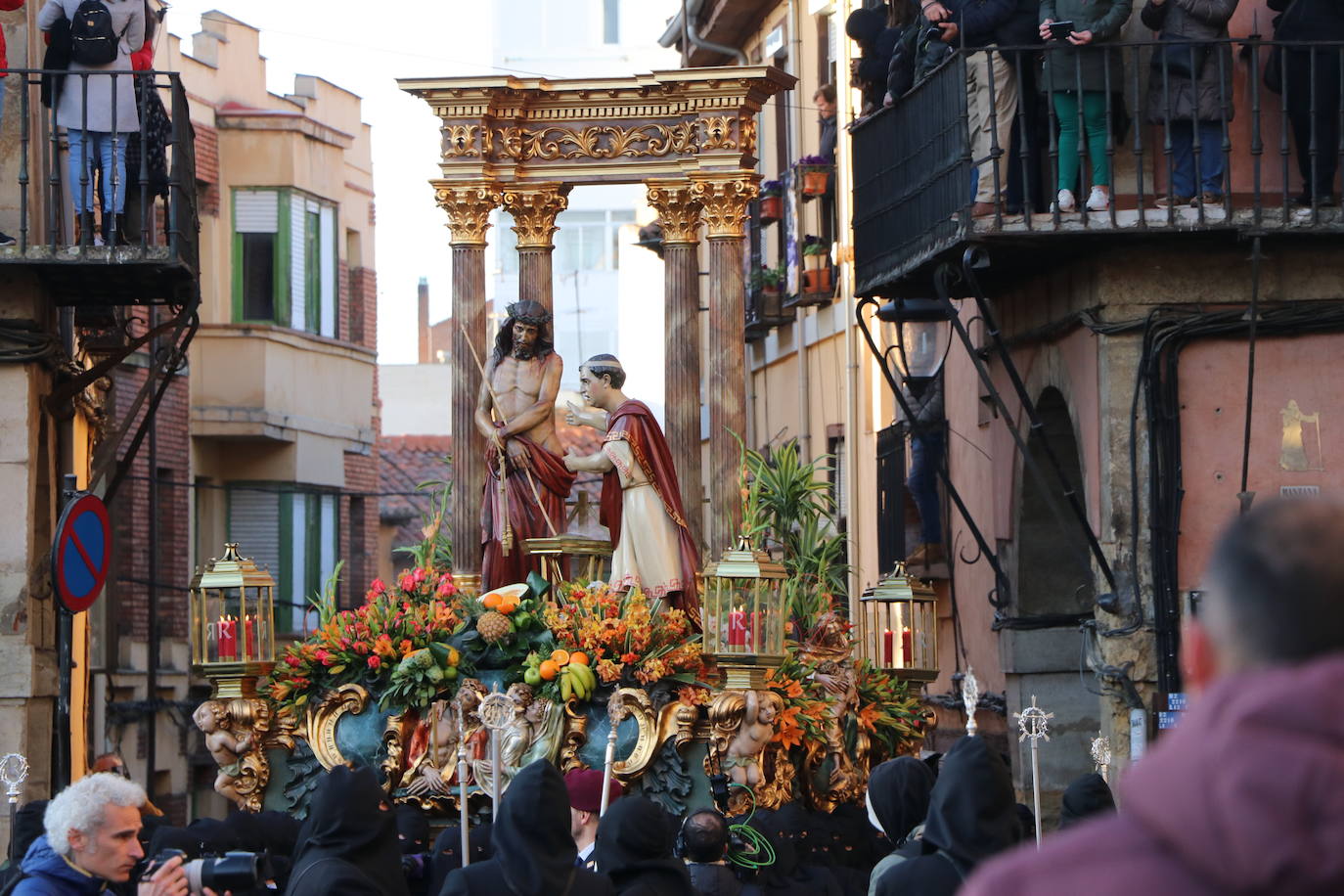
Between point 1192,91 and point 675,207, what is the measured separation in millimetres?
5071

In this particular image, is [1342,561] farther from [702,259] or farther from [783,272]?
[702,259]

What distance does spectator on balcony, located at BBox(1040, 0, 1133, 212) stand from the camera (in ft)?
44.5

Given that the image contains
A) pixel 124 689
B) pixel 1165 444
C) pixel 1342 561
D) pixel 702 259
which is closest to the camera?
pixel 1342 561

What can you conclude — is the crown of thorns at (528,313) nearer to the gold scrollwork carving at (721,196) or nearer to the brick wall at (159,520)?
the gold scrollwork carving at (721,196)

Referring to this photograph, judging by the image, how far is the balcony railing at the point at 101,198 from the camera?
14.8m

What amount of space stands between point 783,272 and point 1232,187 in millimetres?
11147

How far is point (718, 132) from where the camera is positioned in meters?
17.6

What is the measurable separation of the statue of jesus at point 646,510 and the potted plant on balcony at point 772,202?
9545 millimetres

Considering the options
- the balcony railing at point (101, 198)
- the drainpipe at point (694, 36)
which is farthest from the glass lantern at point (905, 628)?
the drainpipe at point (694, 36)

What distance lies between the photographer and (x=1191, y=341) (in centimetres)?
1357

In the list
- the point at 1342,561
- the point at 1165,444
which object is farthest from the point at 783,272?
the point at 1342,561

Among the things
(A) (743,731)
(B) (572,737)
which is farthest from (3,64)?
(A) (743,731)

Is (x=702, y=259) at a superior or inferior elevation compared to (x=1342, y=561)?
superior

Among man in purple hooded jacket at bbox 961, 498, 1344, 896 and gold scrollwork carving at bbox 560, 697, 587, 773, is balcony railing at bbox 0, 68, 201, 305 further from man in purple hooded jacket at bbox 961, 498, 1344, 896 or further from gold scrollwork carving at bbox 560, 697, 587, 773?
man in purple hooded jacket at bbox 961, 498, 1344, 896
